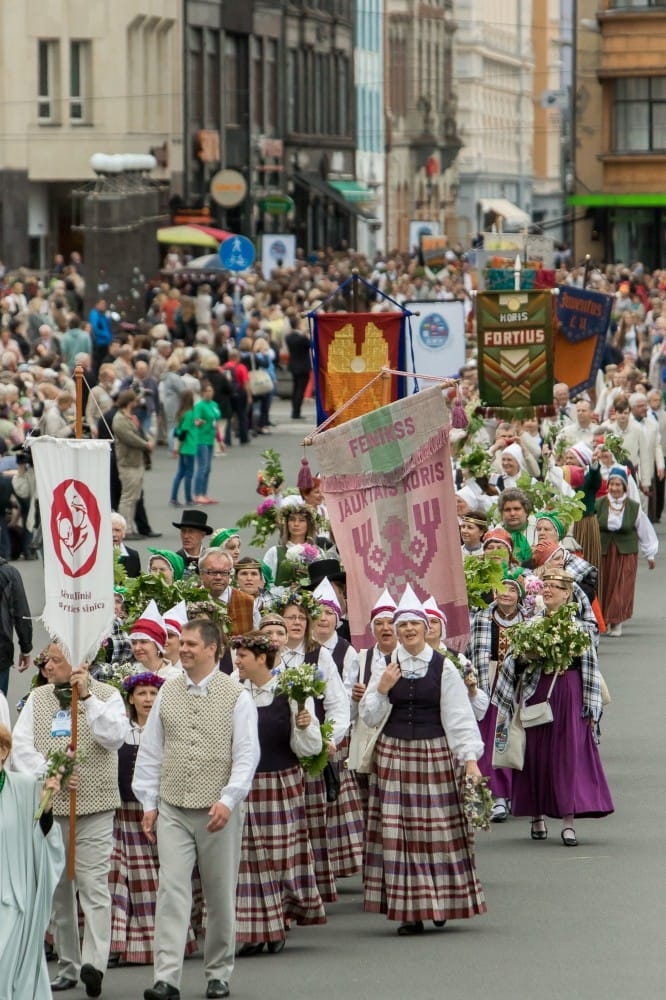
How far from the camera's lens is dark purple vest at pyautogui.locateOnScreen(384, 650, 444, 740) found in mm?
11664

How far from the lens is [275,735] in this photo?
11.5 metres

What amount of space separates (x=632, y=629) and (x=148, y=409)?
14.1 meters

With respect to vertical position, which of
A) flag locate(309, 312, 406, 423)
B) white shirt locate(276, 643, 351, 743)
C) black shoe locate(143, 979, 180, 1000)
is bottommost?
black shoe locate(143, 979, 180, 1000)

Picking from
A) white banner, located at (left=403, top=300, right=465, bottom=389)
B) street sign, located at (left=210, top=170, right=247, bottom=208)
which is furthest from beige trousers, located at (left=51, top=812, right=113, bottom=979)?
street sign, located at (left=210, top=170, right=247, bottom=208)

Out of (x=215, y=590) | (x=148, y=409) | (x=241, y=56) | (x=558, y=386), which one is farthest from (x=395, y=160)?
(x=215, y=590)

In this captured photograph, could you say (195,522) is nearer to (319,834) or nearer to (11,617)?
(11,617)

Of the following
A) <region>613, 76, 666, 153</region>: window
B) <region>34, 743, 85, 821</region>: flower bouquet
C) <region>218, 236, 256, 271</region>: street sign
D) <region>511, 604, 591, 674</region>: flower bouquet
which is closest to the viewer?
<region>34, 743, 85, 821</region>: flower bouquet

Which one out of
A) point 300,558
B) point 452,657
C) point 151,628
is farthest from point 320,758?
point 300,558

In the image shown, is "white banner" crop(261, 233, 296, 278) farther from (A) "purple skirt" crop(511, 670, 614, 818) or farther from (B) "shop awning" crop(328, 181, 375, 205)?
(A) "purple skirt" crop(511, 670, 614, 818)

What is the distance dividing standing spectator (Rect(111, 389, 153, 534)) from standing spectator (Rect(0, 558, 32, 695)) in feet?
36.9

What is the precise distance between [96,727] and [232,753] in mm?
619

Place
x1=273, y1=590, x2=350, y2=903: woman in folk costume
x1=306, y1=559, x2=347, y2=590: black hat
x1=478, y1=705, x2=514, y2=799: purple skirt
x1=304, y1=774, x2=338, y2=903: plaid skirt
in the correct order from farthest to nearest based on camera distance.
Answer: x1=306, y1=559, x2=347, y2=590: black hat, x1=478, y1=705, x2=514, y2=799: purple skirt, x1=304, y1=774, x2=338, y2=903: plaid skirt, x1=273, y1=590, x2=350, y2=903: woman in folk costume

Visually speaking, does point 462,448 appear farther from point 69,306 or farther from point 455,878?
point 69,306

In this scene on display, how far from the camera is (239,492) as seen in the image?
105 feet
